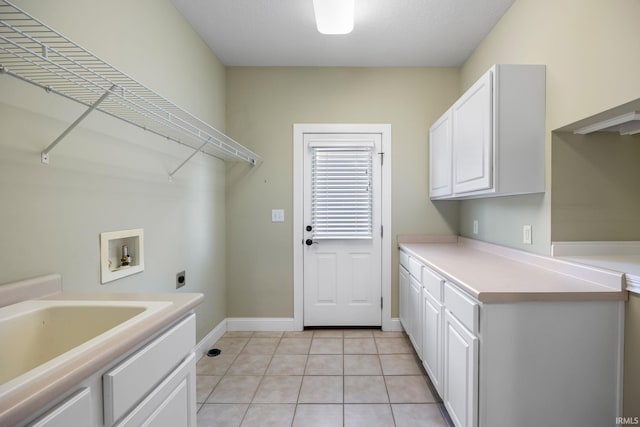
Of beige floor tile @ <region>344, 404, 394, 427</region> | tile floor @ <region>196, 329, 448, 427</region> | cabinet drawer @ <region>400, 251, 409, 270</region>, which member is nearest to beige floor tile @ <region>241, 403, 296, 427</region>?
tile floor @ <region>196, 329, 448, 427</region>

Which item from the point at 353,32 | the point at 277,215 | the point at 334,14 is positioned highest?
the point at 353,32

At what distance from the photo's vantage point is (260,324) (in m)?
2.97

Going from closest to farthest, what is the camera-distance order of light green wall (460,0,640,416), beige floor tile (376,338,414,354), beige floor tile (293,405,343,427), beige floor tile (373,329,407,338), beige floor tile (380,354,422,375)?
light green wall (460,0,640,416)
beige floor tile (293,405,343,427)
beige floor tile (380,354,422,375)
beige floor tile (376,338,414,354)
beige floor tile (373,329,407,338)

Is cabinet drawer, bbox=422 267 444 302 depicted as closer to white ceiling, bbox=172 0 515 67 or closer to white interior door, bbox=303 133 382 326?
white interior door, bbox=303 133 382 326

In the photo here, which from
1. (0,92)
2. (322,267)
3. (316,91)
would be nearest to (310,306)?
(322,267)

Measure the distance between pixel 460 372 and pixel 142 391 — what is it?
137cm

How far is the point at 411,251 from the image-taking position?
248cm

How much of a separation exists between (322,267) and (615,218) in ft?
7.10

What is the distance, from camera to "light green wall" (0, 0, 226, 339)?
3.48ft

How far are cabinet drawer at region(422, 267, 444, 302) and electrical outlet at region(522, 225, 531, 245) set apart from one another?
60 centimetres

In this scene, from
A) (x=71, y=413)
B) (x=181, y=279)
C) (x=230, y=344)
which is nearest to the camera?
(x=71, y=413)

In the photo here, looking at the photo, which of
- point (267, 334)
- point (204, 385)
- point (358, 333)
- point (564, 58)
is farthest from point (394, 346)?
point (564, 58)

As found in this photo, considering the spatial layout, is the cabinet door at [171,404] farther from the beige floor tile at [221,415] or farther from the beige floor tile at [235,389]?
the beige floor tile at [235,389]

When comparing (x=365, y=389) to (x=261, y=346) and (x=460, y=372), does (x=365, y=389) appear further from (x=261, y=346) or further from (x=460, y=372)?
(x=261, y=346)
